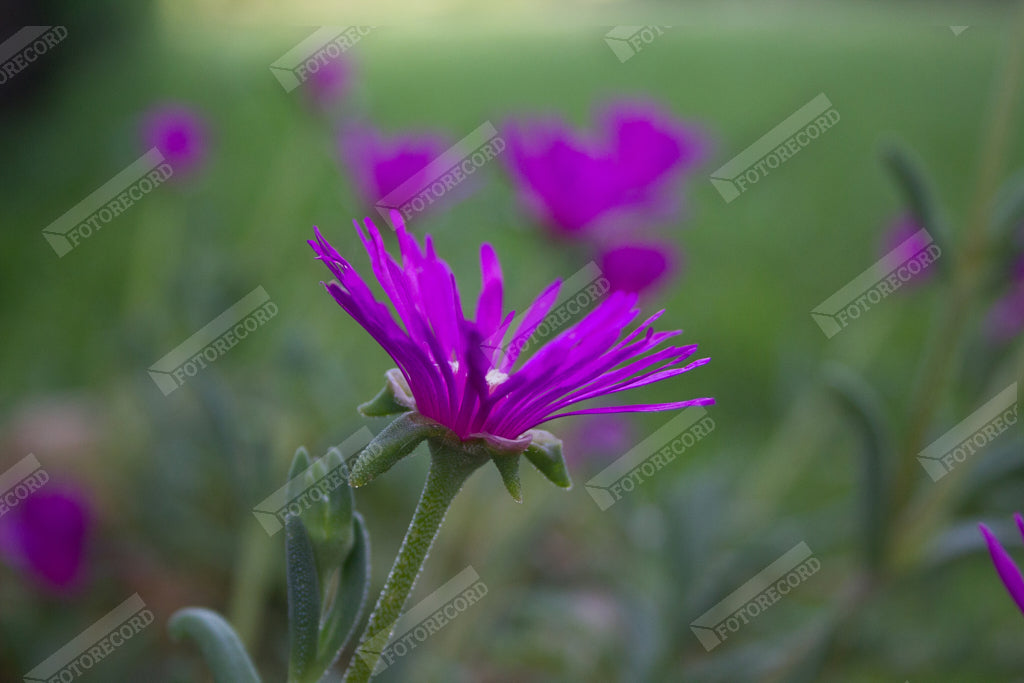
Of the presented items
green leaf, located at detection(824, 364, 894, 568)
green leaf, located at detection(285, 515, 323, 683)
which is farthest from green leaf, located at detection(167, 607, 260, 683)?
green leaf, located at detection(824, 364, 894, 568)

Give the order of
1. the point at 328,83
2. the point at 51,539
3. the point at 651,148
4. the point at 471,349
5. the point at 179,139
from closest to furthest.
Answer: the point at 471,349
the point at 51,539
the point at 651,148
the point at 179,139
the point at 328,83

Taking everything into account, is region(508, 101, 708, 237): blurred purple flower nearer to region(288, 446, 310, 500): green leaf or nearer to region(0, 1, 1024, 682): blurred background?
region(0, 1, 1024, 682): blurred background

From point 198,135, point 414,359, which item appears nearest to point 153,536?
point 198,135

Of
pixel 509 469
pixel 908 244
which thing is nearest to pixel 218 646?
pixel 509 469

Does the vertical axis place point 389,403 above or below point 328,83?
below

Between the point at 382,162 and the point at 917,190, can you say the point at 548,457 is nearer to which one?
the point at 917,190

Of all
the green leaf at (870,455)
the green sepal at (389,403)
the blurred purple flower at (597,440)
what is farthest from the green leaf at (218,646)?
the blurred purple flower at (597,440)

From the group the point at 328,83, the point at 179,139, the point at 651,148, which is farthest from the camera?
the point at 328,83
